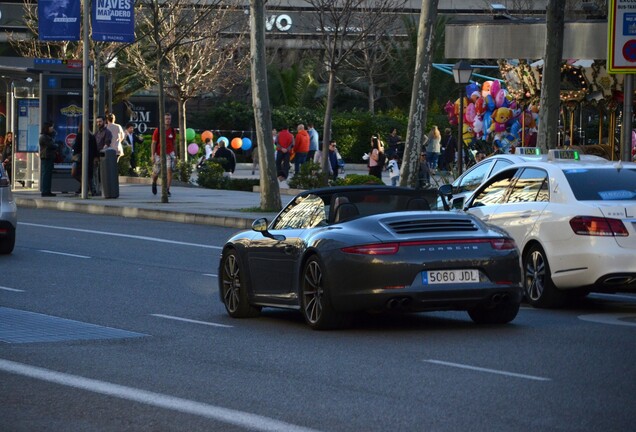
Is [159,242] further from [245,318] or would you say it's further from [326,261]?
[326,261]

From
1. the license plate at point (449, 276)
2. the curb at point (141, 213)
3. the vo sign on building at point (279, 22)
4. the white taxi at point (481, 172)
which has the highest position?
the vo sign on building at point (279, 22)

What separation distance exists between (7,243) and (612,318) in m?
10.2

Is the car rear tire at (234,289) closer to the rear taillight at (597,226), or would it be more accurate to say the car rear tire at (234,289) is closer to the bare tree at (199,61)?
the rear taillight at (597,226)

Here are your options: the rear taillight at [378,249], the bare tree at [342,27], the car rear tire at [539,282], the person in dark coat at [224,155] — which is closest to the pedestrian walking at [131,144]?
the person in dark coat at [224,155]

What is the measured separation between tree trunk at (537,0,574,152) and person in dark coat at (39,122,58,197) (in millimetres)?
13677

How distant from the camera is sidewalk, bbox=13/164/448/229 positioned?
28.9 metres

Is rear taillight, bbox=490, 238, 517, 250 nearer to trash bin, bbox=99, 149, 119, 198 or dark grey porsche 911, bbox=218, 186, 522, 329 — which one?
dark grey porsche 911, bbox=218, 186, 522, 329

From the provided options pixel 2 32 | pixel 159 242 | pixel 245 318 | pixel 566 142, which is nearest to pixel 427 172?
pixel 566 142

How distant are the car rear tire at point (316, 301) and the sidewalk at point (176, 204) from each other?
48.1ft

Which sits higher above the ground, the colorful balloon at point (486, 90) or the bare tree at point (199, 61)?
the bare tree at point (199, 61)

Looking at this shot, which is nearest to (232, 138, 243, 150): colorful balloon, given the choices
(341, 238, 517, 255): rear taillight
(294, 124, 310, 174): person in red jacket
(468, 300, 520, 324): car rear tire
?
(294, 124, 310, 174): person in red jacket

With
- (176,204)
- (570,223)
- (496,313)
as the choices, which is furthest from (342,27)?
(496,313)

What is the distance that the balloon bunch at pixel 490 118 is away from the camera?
48062 mm

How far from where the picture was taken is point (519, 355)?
35.3 feet
